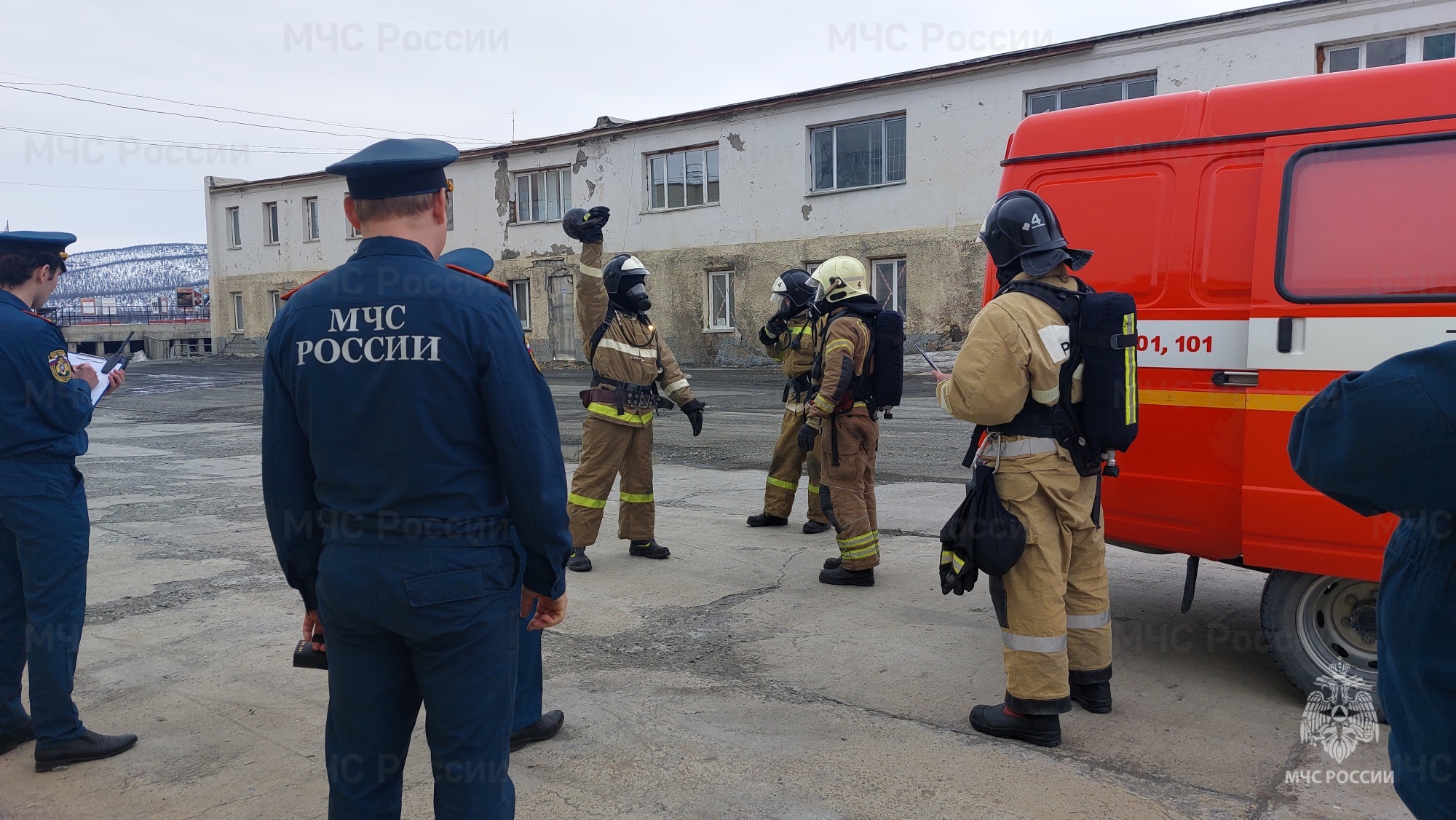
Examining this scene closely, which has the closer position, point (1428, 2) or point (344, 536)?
point (344, 536)

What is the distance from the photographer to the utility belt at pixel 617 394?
21.3 ft

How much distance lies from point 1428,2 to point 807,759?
18987mm

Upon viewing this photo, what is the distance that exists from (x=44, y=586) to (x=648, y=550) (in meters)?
3.74

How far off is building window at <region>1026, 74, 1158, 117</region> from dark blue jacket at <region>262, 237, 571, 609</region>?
1870cm

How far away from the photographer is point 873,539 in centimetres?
595

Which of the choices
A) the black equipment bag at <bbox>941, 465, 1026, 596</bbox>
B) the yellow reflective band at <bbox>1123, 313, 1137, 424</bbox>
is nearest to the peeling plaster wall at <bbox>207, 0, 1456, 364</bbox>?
the yellow reflective band at <bbox>1123, 313, 1137, 424</bbox>

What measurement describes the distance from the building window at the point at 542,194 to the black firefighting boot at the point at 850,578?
924 inches

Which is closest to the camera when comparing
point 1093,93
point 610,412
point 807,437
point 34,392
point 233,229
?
point 34,392

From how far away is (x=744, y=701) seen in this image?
4.17 metres

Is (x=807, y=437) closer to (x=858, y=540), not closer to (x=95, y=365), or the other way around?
(x=858, y=540)

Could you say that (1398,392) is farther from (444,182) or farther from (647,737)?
(647,737)

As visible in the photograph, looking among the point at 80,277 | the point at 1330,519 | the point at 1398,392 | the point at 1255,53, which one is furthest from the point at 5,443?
the point at 80,277

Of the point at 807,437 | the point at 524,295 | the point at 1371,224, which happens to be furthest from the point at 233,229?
the point at 1371,224

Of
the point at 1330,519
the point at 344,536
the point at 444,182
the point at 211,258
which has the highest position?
the point at 211,258
